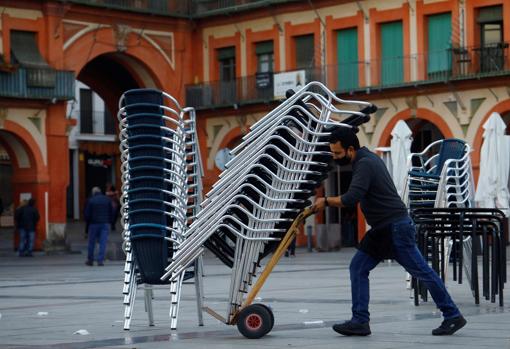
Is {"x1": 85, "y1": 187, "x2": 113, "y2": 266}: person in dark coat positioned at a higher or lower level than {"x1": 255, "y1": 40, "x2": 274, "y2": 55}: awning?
lower

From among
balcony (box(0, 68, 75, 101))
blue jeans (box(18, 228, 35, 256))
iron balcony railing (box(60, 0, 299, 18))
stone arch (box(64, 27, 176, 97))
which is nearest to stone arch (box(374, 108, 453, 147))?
iron balcony railing (box(60, 0, 299, 18))

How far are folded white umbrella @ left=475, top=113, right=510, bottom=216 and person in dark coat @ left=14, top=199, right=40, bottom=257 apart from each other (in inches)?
725

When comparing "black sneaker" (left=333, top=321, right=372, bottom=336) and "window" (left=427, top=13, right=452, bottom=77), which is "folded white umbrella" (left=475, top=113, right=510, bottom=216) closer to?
"window" (left=427, top=13, right=452, bottom=77)

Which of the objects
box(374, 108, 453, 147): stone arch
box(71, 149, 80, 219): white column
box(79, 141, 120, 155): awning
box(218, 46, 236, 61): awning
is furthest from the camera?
box(79, 141, 120, 155): awning

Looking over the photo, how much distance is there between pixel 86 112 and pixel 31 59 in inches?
1004

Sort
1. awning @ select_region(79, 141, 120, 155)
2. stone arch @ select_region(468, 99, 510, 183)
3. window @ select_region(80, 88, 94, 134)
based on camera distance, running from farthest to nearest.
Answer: window @ select_region(80, 88, 94, 134) < awning @ select_region(79, 141, 120, 155) < stone arch @ select_region(468, 99, 510, 183)

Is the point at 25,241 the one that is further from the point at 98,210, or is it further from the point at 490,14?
the point at 490,14

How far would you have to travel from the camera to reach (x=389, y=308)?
1495 centimetres

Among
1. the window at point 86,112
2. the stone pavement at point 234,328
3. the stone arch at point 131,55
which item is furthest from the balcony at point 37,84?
the window at point 86,112

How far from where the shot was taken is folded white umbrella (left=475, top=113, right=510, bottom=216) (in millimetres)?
31625

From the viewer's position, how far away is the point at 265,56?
53375 millimetres

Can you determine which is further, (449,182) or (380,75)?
(380,75)

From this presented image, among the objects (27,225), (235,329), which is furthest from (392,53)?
(235,329)

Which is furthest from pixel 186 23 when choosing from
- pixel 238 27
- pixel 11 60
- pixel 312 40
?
pixel 11 60
